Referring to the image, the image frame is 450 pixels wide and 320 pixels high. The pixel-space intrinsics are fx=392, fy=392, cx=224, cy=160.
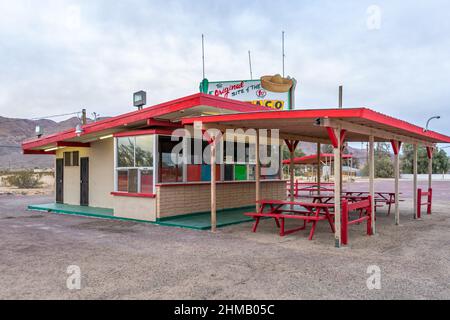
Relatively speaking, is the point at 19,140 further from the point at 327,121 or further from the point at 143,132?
the point at 327,121

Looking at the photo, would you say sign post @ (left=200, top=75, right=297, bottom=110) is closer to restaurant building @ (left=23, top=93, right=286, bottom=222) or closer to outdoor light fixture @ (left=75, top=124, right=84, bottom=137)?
restaurant building @ (left=23, top=93, right=286, bottom=222)

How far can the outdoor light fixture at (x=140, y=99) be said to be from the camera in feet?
37.3

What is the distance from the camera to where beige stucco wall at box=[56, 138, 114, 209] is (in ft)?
41.2

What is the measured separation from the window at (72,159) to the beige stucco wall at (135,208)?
4193 mm

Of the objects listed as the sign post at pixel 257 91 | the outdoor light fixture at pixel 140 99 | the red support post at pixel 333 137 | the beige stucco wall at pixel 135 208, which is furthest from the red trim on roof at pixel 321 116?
the sign post at pixel 257 91

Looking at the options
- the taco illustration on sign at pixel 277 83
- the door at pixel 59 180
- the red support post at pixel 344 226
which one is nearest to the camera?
the red support post at pixel 344 226

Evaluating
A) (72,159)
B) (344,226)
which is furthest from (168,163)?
(72,159)

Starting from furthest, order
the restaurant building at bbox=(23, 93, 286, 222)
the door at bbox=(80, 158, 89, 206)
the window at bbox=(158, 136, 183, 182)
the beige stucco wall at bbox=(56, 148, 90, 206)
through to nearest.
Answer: the beige stucco wall at bbox=(56, 148, 90, 206)
the door at bbox=(80, 158, 89, 206)
the window at bbox=(158, 136, 183, 182)
the restaurant building at bbox=(23, 93, 286, 222)

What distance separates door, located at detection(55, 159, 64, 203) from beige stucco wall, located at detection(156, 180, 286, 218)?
6724 millimetres

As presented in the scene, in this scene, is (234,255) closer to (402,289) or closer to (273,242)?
(273,242)

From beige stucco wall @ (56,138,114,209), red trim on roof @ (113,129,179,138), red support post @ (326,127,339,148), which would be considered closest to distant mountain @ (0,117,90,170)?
beige stucco wall @ (56,138,114,209)

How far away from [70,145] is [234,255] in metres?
9.02

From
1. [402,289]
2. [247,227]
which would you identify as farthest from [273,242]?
[402,289]

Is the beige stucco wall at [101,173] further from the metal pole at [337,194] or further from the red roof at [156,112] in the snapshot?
the metal pole at [337,194]
